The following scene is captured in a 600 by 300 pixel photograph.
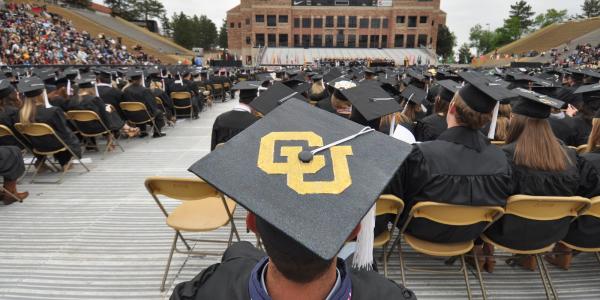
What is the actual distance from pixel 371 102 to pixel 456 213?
154cm

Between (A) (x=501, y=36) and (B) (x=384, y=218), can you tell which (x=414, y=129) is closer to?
(B) (x=384, y=218)

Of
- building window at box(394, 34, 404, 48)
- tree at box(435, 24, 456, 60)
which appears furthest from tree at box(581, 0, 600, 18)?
building window at box(394, 34, 404, 48)

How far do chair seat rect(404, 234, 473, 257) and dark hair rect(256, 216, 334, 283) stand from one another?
167 centimetres

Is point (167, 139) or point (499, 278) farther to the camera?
point (167, 139)

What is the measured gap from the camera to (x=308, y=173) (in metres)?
1.16

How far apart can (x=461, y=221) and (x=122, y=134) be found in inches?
300

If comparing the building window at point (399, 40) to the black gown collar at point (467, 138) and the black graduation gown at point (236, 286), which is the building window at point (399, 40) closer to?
the black gown collar at point (467, 138)

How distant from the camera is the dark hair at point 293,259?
3.18 ft

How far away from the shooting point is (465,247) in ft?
8.03

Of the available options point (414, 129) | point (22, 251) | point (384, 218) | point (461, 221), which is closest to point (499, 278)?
point (461, 221)

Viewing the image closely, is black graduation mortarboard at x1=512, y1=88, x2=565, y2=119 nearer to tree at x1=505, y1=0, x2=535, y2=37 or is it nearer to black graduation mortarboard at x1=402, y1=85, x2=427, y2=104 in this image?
black graduation mortarboard at x1=402, y1=85, x2=427, y2=104

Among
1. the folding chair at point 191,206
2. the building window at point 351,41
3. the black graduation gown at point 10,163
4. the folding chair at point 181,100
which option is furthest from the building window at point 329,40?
the folding chair at point 191,206

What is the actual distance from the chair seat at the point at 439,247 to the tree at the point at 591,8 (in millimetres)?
95818

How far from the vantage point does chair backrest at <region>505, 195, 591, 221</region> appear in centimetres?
210
